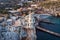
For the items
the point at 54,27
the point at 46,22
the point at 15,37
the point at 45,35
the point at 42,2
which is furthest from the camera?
the point at 42,2

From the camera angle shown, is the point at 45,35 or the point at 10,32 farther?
the point at 45,35

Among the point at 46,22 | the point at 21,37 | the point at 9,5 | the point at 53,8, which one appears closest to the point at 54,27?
the point at 46,22

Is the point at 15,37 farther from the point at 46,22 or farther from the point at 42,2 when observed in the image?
the point at 42,2

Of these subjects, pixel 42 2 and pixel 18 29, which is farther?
pixel 42 2

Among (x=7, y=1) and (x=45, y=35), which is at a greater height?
(x=7, y=1)

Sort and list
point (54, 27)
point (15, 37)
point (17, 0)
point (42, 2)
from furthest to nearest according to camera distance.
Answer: point (42, 2)
point (17, 0)
point (54, 27)
point (15, 37)

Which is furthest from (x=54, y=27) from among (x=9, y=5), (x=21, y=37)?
(x=21, y=37)

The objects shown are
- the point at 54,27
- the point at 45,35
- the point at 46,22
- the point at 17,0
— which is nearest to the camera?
the point at 45,35

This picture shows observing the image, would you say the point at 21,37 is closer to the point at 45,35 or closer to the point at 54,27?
the point at 45,35

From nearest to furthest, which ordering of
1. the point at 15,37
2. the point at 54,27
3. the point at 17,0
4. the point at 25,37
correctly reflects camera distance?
1. the point at 15,37
2. the point at 25,37
3. the point at 54,27
4. the point at 17,0
